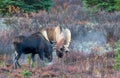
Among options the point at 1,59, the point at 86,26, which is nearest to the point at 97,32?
the point at 86,26

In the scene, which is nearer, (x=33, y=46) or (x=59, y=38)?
(x=33, y=46)

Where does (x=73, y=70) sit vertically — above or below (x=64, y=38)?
below

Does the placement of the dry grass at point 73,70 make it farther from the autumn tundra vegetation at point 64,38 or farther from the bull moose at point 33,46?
the bull moose at point 33,46

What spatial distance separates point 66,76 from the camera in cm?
1071

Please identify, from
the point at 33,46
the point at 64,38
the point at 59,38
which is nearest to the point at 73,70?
the point at 33,46

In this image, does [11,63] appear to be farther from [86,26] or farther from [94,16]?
[94,16]

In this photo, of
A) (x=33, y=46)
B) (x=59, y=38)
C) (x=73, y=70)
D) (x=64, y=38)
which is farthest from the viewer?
(x=64, y=38)

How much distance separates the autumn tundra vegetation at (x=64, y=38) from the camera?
11.4 meters

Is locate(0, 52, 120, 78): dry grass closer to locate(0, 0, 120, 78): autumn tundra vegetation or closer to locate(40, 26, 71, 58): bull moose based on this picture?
locate(0, 0, 120, 78): autumn tundra vegetation

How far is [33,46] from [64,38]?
4.81 ft

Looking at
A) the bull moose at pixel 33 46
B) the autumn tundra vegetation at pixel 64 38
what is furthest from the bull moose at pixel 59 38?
the bull moose at pixel 33 46

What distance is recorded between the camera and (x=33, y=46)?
12.8 m

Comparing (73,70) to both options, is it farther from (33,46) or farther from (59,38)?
(59,38)

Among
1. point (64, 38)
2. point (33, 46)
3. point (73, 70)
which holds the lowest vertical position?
point (73, 70)
